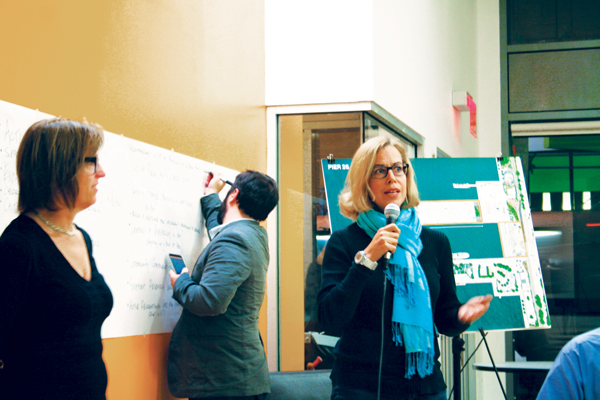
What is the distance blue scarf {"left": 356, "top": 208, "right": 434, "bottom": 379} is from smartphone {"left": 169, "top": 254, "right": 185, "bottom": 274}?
822mm

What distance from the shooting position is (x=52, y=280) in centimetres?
124

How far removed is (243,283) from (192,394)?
1.42ft

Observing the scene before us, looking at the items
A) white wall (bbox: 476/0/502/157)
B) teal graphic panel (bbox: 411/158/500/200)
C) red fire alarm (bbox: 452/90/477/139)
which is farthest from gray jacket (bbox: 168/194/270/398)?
white wall (bbox: 476/0/502/157)

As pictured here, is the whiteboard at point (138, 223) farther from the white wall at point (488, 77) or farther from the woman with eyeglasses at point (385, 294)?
the white wall at point (488, 77)

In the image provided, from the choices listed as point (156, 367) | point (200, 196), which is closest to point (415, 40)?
point (200, 196)

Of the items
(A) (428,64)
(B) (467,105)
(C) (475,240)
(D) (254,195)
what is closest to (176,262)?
(D) (254,195)

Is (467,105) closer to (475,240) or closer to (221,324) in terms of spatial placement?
(475,240)

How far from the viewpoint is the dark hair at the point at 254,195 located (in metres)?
2.30

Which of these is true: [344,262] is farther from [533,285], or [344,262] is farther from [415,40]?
[415,40]

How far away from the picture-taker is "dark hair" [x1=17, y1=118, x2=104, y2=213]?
4.17ft

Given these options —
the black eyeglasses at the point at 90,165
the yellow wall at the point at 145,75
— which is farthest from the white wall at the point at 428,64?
the black eyeglasses at the point at 90,165

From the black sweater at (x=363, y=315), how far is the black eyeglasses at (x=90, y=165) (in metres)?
0.71

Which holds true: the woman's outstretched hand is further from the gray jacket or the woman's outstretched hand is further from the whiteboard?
the whiteboard

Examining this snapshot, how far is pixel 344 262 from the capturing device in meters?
1.72
